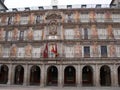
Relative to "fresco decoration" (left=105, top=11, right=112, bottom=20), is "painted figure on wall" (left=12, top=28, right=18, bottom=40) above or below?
below

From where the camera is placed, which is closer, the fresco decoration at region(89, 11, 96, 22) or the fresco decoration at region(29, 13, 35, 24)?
the fresco decoration at region(89, 11, 96, 22)

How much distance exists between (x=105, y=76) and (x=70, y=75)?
6548mm

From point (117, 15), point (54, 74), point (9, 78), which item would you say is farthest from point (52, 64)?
point (117, 15)

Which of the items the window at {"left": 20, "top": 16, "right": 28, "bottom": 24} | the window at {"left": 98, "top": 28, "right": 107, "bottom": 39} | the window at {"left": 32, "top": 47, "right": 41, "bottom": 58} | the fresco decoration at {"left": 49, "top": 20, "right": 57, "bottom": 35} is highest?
the window at {"left": 20, "top": 16, "right": 28, "bottom": 24}

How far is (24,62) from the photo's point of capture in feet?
108

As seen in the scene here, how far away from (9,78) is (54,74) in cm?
837

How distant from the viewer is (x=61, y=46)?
3284cm

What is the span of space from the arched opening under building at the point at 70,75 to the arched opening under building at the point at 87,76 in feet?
6.02

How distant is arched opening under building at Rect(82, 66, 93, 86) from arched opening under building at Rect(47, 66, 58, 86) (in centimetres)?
518

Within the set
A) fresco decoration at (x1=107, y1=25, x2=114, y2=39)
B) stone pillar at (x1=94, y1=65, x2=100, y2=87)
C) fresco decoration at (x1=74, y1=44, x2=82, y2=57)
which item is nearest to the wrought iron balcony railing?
fresco decoration at (x1=74, y1=44, x2=82, y2=57)

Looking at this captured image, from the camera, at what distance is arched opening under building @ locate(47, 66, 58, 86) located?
34.2 m

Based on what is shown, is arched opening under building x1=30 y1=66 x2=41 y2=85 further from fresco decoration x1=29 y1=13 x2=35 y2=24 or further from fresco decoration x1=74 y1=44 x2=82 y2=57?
fresco decoration x1=29 y1=13 x2=35 y2=24

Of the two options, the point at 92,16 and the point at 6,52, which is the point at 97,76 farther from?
A: the point at 6,52

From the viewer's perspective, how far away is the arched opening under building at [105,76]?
33.2 metres
